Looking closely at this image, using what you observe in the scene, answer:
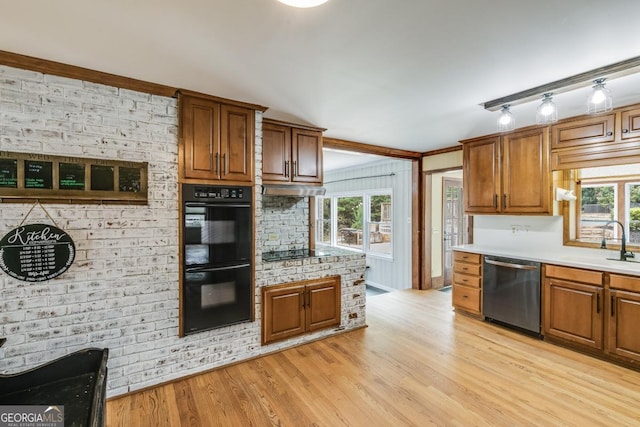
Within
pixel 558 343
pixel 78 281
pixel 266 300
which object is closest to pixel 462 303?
pixel 558 343

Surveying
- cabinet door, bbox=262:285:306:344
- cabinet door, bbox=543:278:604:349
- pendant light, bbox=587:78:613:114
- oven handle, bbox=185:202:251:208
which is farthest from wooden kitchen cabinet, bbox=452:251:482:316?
oven handle, bbox=185:202:251:208

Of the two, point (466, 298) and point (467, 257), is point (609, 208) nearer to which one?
point (467, 257)

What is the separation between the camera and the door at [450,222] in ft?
18.9

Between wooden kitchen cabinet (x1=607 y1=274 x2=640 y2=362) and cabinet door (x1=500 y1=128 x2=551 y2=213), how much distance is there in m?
1.02

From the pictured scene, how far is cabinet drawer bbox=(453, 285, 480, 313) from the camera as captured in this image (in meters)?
4.05

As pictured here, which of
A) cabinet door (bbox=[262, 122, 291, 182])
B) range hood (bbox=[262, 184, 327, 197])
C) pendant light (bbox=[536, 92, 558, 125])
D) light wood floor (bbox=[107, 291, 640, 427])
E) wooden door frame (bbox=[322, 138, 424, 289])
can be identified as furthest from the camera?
wooden door frame (bbox=[322, 138, 424, 289])

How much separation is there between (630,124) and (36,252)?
512cm

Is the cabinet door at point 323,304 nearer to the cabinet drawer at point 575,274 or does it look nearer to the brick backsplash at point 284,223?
the brick backsplash at point 284,223

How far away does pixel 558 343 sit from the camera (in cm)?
331

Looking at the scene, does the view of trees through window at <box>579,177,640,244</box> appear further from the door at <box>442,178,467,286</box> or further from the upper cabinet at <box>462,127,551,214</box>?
the door at <box>442,178,467,286</box>

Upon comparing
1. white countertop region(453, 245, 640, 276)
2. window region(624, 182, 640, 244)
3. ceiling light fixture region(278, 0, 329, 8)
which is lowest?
white countertop region(453, 245, 640, 276)

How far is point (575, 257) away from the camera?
348 cm

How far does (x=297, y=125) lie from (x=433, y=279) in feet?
12.7

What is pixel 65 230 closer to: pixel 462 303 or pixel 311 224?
pixel 311 224
